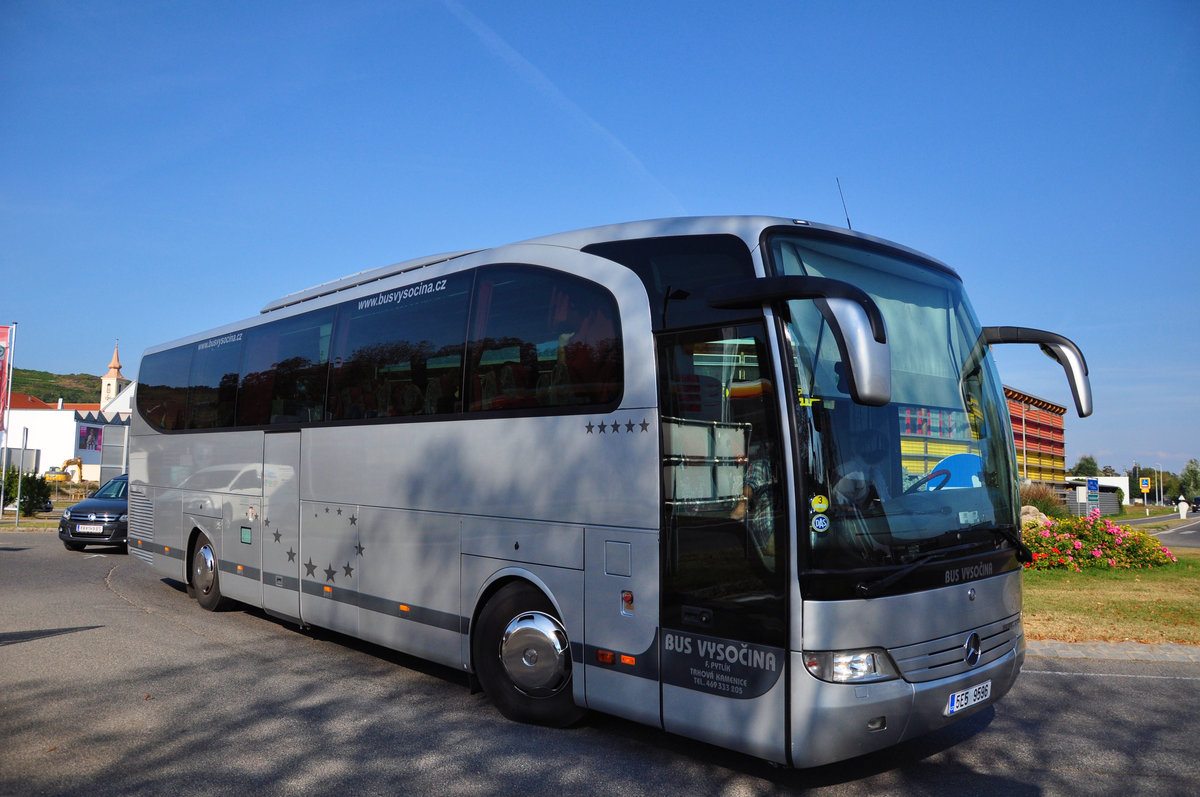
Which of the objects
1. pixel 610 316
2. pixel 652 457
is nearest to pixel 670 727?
pixel 652 457

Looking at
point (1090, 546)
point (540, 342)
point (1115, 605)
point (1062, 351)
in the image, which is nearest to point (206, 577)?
point (540, 342)

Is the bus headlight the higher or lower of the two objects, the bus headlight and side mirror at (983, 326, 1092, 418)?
the lower

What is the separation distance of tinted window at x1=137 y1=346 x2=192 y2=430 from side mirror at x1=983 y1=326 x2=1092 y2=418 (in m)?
10.3

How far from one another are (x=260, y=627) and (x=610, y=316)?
6.95m

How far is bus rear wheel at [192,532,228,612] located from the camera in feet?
37.4

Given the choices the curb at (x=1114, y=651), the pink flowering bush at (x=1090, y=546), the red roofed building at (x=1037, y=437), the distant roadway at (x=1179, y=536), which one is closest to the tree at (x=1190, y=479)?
the distant roadway at (x=1179, y=536)

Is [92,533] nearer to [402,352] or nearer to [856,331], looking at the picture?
[402,352]

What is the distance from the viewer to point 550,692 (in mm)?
6371

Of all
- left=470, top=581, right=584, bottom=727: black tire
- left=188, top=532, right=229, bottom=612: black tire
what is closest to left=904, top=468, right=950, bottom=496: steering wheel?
left=470, top=581, right=584, bottom=727: black tire

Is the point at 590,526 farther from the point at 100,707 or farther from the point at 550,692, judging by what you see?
the point at 100,707

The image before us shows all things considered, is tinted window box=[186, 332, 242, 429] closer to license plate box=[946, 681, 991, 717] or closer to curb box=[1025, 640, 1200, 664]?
license plate box=[946, 681, 991, 717]

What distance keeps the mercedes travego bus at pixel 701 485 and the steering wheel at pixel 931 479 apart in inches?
0.7

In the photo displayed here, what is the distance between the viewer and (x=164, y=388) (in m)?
13.1

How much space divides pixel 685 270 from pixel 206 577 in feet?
28.9
